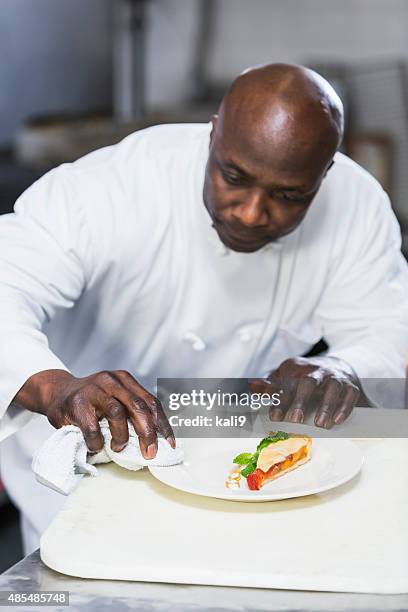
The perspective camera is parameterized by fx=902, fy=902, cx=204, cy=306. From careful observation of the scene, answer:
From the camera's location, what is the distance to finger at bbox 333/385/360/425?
1.37 metres

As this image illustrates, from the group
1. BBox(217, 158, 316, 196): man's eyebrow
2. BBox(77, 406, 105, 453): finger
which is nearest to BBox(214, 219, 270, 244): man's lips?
BBox(217, 158, 316, 196): man's eyebrow

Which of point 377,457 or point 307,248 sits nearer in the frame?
point 377,457

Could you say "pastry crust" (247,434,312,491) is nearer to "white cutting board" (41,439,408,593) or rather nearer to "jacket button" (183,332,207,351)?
"white cutting board" (41,439,408,593)

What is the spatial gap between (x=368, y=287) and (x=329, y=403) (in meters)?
0.57

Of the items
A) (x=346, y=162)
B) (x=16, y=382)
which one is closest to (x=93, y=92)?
(x=346, y=162)

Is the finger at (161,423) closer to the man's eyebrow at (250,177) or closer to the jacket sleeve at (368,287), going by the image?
the man's eyebrow at (250,177)

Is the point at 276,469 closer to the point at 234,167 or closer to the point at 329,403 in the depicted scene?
the point at 329,403

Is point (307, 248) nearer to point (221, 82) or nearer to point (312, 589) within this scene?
point (312, 589)

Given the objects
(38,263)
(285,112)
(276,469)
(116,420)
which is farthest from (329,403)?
(38,263)

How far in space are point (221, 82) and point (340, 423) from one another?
17.4ft

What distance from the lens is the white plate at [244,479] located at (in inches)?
42.8

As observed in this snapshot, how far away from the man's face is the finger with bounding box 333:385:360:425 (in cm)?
34

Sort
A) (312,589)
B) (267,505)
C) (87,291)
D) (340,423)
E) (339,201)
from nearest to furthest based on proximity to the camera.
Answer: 1. (312,589)
2. (267,505)
3. (340,423)
4. (87,291)
5. (339,201)

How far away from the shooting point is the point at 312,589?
942mm
